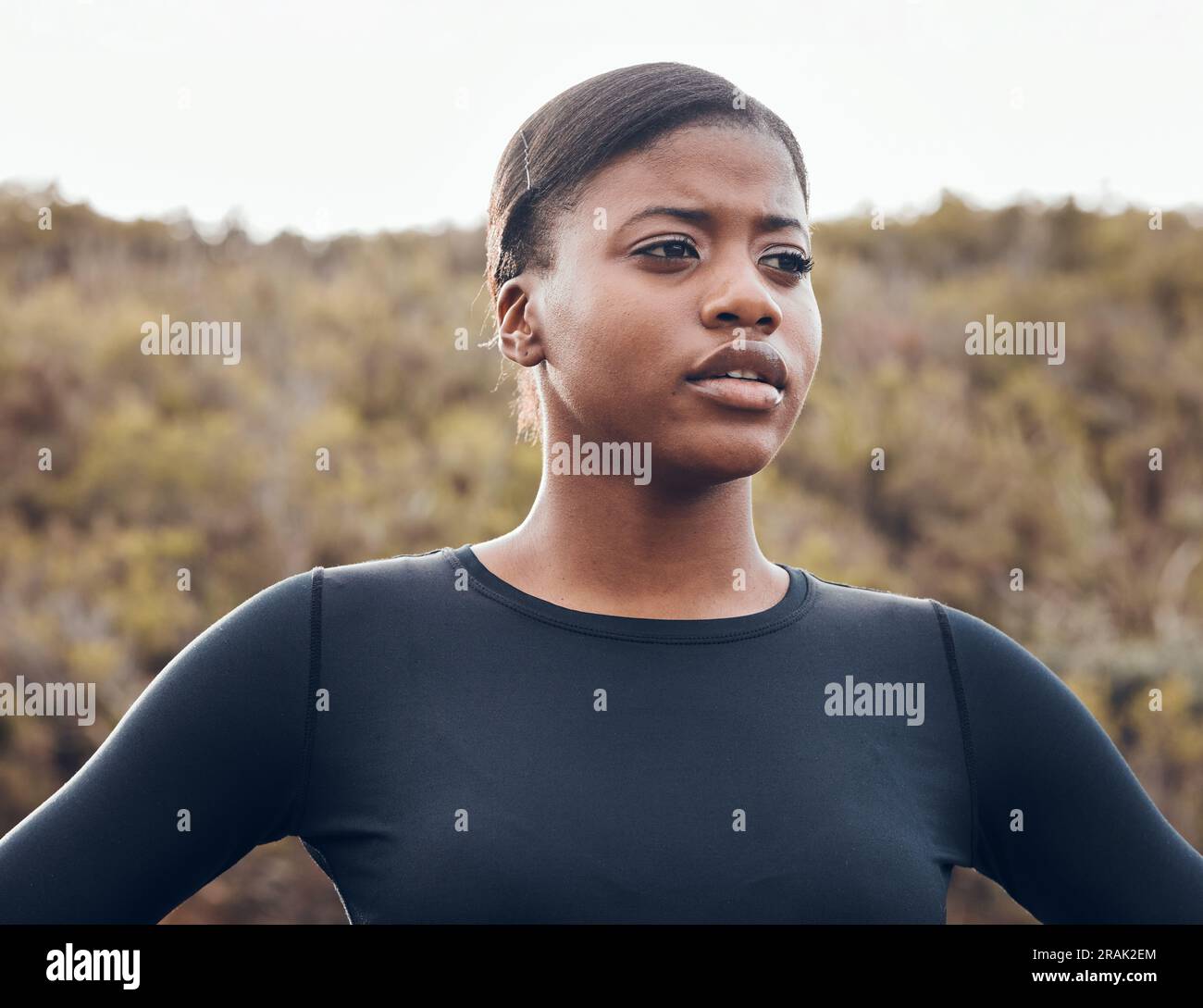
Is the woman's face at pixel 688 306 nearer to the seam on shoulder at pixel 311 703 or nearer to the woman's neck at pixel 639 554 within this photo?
the woman's neck at pixel 639 554

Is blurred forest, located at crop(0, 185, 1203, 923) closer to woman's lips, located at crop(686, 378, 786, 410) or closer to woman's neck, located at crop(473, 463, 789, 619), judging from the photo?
woman's neck, located at crop(473, 463, 789, 619)

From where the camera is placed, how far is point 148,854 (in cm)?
165

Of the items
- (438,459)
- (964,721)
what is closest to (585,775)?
(964,721)

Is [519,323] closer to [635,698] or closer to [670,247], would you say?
[670,247]

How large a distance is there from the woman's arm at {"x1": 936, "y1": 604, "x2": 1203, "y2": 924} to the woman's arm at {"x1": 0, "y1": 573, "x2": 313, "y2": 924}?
984 mm

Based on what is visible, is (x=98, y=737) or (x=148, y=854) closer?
(x=148, y=854)

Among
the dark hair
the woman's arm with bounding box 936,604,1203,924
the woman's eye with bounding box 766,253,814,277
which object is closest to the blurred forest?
the woman's arm with bounding box 936,604,1203,924

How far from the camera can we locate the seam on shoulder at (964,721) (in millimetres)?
1817

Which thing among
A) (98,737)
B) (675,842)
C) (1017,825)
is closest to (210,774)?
(675,842)

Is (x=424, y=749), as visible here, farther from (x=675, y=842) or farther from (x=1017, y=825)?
(x=1017, y=825)

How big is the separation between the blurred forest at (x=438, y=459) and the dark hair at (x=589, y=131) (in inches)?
211

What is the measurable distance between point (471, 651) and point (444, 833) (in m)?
0.26

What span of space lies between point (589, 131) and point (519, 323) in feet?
1.02

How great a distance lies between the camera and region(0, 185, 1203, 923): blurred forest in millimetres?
8633
